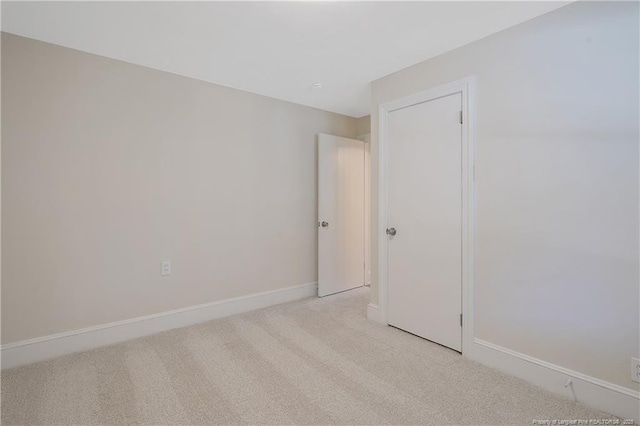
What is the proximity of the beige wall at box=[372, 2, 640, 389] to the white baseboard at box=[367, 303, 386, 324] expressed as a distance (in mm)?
892

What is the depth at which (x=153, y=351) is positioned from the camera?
2.33 m

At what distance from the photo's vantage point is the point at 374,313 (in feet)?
9.59

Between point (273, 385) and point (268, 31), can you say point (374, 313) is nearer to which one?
point (273, 385)

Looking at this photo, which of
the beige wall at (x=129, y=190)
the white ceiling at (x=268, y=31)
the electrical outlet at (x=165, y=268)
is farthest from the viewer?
the electrical outlet at (x=165, y=268)

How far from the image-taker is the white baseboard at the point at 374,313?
9.39 ft

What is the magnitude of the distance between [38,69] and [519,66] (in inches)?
130

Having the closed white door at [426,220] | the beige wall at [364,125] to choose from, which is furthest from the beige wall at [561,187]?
the beige wall at [364,125]

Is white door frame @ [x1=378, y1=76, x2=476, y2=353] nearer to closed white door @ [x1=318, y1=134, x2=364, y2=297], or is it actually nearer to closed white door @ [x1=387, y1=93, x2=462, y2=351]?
closed white door @ [x1=387, y1=93, x2=462, y2=351]

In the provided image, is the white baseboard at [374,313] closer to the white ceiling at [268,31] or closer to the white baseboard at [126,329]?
the white baseboard at [126,329]

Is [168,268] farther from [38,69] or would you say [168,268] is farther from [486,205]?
[486,205]

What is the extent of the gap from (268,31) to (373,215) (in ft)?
5.84

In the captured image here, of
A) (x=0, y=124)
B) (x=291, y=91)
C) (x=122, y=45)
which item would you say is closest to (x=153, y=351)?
(x=0, y=124)

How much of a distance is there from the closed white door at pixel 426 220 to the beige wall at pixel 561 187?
186 millimetres

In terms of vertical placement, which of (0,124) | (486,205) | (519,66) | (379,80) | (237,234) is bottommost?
(237,234)
